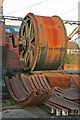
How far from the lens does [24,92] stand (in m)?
5.55

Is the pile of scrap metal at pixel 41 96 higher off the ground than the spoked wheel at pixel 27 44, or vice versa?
the spoked wheel at pixel 27 44

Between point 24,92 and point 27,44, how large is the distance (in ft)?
10.8

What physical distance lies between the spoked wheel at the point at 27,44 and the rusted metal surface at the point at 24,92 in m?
1.46

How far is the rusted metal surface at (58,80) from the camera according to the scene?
22.1 feet

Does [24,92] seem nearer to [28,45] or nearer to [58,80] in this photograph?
[58,80]

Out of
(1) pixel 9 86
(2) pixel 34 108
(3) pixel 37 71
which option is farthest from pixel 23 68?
(2) pixel 34 108

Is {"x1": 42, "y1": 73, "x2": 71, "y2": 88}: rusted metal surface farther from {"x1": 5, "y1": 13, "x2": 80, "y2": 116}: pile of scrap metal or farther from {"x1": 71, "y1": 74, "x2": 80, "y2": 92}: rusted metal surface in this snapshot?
{"x1": 71, "y1": 74, "x2": 80, "y2": 92}: rusted metal surface

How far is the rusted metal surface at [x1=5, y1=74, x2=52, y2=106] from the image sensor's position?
4189 mm

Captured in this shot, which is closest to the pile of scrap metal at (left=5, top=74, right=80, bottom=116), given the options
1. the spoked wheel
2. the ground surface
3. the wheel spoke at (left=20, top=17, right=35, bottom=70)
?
the ground surface

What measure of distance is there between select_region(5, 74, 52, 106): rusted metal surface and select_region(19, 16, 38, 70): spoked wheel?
1463mm

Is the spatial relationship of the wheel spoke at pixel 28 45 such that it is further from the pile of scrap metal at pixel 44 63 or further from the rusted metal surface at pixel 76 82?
the rusted metal surface at pixel 76 82

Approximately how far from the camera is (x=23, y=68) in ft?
26.9

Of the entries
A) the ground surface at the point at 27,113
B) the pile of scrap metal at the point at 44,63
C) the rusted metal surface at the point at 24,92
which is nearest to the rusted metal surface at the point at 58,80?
the pile of scrap metal at the point at 44,63

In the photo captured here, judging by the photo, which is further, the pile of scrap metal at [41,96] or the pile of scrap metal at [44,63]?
the pile of scrap metal at [44,63]
